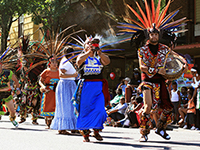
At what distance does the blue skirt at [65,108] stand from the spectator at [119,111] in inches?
162

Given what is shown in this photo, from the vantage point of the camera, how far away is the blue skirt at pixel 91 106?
7.80 metres

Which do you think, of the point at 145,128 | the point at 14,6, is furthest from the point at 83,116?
the point at 14,6

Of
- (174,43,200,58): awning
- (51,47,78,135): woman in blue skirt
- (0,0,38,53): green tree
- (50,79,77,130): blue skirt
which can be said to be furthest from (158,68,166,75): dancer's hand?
(0,0,38,53): green tree

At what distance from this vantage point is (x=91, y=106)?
7.93 m

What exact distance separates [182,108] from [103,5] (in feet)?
31.5

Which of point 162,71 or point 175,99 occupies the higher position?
point 162,71

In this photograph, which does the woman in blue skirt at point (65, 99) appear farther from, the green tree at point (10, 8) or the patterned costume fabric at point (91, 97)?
the green tree at point (10, 8)

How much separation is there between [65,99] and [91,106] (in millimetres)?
1822

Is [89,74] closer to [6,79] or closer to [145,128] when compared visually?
[145,128]

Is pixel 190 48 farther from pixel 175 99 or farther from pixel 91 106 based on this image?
pixel 91 106

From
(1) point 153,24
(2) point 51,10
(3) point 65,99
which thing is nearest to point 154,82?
(1) point 153,24

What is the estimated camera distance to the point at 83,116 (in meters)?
7.90

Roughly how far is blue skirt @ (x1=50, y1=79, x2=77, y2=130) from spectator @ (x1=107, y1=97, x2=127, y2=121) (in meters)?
4.11

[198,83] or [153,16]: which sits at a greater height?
[153,16]
